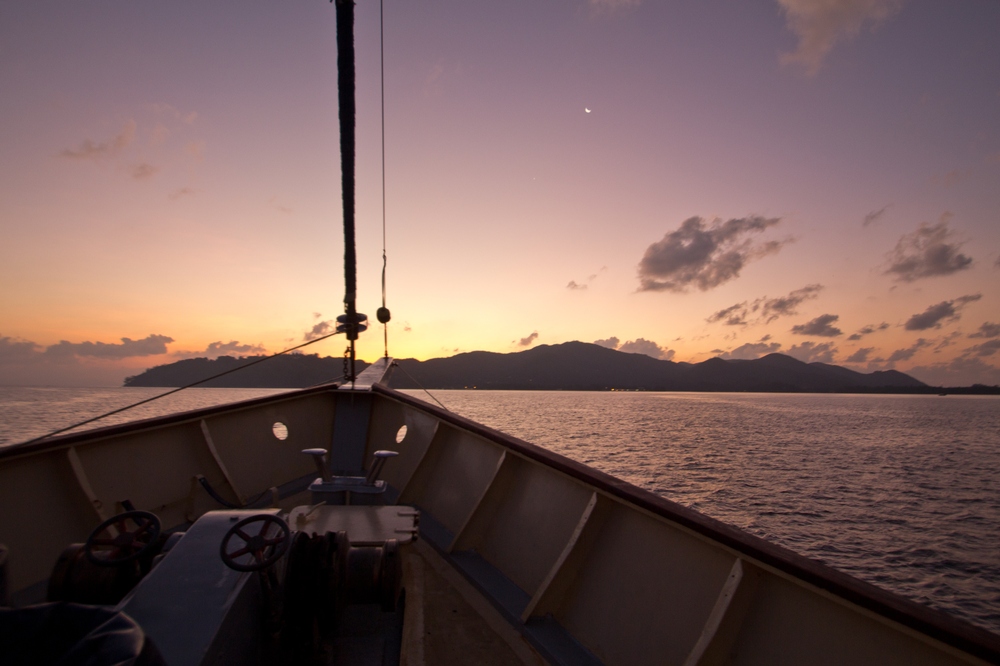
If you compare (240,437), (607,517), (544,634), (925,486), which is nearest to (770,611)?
(607,517)

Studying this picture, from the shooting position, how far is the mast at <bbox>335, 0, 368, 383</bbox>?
18.9 feet

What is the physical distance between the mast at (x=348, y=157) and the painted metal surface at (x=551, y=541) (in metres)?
2.20

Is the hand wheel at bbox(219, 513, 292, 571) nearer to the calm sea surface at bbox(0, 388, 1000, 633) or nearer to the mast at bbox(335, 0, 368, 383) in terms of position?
the mast at bbox(335, 0, 368, 383)

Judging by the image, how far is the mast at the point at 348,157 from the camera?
5.75m

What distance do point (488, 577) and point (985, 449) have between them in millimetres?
66036

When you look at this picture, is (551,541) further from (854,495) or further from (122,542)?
(854,495)

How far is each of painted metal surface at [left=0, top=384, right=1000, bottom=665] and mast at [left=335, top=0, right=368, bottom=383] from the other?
2.20 m

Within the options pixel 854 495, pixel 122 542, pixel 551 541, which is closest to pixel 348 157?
pixel 122 542

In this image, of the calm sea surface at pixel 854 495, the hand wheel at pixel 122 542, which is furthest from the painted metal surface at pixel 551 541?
the calm sea surface at pixel 854 495

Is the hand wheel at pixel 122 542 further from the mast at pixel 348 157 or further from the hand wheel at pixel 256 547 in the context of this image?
the mast at pixel 348 157

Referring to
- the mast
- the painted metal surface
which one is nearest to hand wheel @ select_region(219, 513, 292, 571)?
the painted metal surface

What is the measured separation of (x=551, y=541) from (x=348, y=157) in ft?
18.1

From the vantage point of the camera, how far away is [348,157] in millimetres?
6434

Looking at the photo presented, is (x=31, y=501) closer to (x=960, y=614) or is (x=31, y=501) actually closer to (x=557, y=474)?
(x=557, y=474)
